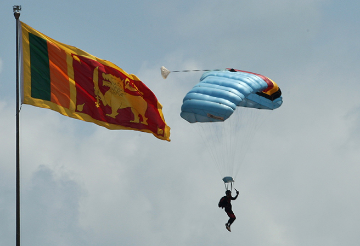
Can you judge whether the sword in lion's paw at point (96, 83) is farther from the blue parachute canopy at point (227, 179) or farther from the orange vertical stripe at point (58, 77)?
the blue parachute canopy at point (227, 179)

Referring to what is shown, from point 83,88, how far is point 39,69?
11.5 feet

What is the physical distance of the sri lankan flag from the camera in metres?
27.0

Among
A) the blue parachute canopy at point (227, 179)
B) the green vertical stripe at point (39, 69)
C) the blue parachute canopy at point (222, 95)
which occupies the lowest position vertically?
the blue parachute canopy at point (227, 179)

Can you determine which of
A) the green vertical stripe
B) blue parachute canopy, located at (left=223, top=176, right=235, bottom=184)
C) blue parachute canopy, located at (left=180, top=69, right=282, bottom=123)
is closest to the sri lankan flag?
the green vertical stripe

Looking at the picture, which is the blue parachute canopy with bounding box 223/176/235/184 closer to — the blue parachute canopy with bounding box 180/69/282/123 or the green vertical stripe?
the blue parachute canopy with bounding box 180/69/282/123

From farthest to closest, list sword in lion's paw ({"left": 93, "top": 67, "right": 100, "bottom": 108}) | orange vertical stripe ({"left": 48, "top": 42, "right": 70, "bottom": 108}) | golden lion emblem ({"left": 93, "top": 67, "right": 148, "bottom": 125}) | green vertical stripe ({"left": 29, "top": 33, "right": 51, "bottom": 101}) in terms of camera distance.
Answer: golden lion emblem ({"left": 93, "top": 67, "right": 148, "bottom": 125}), sword in lion's paw ({"left": 93, "top": 67, "right": 100, "bottom": 108}), orange vertical stripe ({"left": 48, "top": 42, "right": 70, "bottom": 108}), green vertical stripe ({"left": 29, "top": 33, "right": 51, "bottom": 101})

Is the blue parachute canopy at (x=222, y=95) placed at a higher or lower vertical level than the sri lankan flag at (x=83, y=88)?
higher

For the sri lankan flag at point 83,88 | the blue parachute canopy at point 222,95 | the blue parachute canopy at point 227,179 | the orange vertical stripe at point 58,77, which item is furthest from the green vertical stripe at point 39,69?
the blue parachute canopy at point 227,179

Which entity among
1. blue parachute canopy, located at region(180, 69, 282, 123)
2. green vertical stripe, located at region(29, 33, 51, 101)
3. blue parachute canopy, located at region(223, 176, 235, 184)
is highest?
blue parachute canopy, located at region(180, 69, 282, 123)

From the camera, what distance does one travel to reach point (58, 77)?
2889 cm

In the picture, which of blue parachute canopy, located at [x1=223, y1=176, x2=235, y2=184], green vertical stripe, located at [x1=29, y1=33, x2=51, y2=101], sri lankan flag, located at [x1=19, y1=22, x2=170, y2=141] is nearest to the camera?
green vertical stripe, located at [x1=29, y1=33, x2=51, y2=101]

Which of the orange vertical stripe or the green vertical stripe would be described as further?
the orange vertical stripe

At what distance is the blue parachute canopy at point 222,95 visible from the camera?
37656mm

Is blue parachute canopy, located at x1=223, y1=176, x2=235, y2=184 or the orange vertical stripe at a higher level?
the orange vertical stripe
